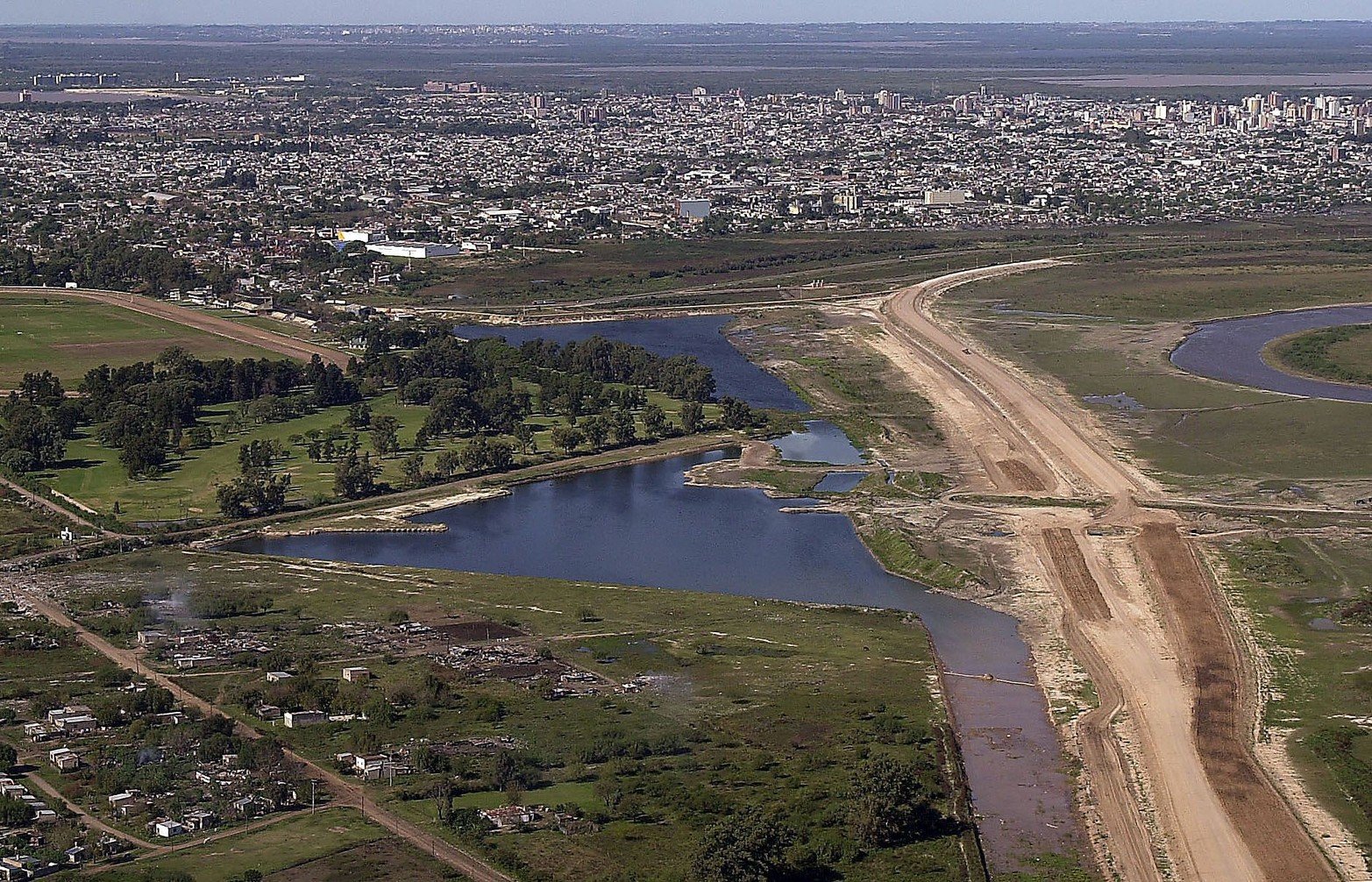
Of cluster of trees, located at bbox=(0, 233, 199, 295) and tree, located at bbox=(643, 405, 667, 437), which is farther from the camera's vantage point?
cluster of trees, located at bbox=(0, 233, 199, 295)

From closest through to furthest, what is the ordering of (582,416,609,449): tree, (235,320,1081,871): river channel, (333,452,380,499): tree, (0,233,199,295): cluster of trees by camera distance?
(235,320,1081,871): river channel
(333,452,380,499): tree
(582,416,609,449): tree
(0,233,199,295): cluster of trees

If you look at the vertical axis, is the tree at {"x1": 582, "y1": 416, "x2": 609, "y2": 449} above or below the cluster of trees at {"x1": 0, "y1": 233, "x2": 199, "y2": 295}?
above

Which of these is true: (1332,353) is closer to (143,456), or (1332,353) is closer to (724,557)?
(724,557)

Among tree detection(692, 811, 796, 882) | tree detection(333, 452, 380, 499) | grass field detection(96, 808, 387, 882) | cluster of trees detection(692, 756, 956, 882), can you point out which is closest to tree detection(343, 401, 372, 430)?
tree detection(333, 452, 380, 499)

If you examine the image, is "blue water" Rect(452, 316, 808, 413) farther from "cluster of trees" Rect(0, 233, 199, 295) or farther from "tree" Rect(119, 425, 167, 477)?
"tree" Rect(119, 425, 167, 477)

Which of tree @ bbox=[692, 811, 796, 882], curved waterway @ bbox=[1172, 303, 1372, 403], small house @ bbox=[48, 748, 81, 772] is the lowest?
curved waterway @ bbox=[1172, 303, 1372, 403]

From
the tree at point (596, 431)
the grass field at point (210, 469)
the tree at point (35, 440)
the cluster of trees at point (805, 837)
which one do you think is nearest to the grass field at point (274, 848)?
the cluster of trees at point (805, 837)

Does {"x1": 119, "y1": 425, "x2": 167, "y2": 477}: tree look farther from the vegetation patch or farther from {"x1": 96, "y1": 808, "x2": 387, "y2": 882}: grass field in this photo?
the vegetation patch

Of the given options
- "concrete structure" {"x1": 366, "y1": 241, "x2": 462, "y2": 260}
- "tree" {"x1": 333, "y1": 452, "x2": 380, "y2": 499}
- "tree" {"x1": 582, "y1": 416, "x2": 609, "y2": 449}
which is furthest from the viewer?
"concrete structure" {"x1": 366, "y1": 241, "x2": 462, "y2": 260}
